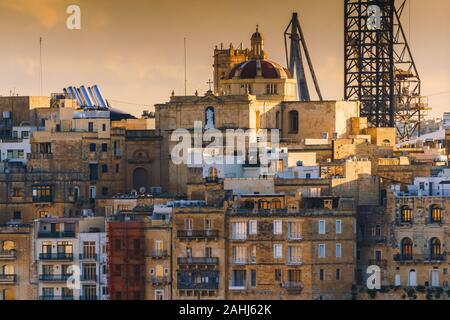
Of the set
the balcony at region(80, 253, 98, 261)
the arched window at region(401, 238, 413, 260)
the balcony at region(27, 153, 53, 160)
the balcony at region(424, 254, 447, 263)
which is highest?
the balcony at region(27, 153, 53, 160)

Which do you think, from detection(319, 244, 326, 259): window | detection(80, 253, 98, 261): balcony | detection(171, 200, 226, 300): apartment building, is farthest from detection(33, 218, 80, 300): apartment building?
detection(319, 244, 326, 259): window

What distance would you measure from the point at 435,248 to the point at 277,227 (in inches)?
310

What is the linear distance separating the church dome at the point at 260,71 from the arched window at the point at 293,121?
2.68m

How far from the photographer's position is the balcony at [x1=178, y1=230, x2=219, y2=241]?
154625 millimetres

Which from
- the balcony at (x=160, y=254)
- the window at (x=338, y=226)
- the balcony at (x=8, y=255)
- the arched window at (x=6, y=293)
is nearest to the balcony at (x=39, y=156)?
the balcony at (x=8, y=255)

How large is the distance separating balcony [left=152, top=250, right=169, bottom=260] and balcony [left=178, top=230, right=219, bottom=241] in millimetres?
1181

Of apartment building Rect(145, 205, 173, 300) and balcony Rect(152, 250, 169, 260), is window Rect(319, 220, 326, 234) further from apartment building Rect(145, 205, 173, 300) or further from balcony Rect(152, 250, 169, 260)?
balcony Rect(152, 250, 169, 260)

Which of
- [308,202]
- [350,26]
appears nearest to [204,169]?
[308,202]

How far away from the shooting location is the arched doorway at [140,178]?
568 feet

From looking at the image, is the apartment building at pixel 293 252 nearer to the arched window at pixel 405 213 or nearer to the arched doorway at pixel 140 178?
the arched window at pixel 405 213

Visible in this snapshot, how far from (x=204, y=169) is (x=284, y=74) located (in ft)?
58.3

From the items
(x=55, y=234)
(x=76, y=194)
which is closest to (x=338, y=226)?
(x=55, y=234)
